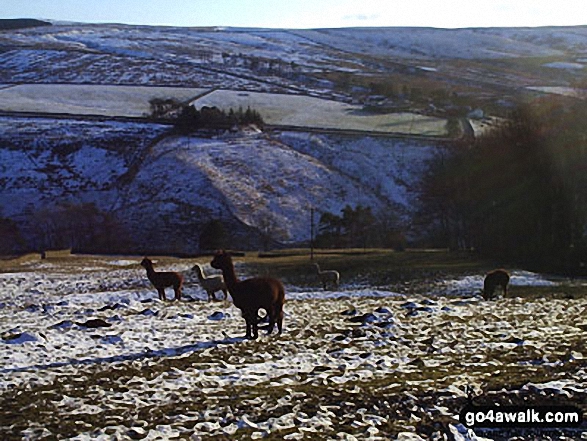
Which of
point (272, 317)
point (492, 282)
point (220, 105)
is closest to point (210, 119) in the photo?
point (220, 105)

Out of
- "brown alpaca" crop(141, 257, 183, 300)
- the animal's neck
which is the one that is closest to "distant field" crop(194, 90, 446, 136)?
"brown alpaca" crop(141, 257, 183, 300)

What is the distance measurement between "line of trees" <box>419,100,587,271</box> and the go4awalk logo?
34076mm

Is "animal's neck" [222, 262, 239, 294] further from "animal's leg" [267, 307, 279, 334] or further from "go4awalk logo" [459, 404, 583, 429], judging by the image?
"go4awalk logo" [459, 404, 583, 429]

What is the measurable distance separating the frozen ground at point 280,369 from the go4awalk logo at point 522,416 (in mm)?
260

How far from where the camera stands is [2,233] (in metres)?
78.9

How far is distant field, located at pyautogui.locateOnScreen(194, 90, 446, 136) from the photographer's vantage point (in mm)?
114062

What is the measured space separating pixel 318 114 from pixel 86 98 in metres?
45.4

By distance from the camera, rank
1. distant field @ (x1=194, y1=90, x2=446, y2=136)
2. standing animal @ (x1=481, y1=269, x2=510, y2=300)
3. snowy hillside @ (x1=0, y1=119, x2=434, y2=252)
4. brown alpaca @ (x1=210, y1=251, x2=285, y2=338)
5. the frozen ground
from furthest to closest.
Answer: distant field @ (x1=194, y1=90, x2=446, y2=136)
snowy hillside @ (x1=0, y1=119, x2=434, y2=252)
standing animal @ (x1=481, y1=269, x2=510, y2=300)
brown alpaca @ (x1=210, y1=251, x2=285, y2=338)
the frozen ground

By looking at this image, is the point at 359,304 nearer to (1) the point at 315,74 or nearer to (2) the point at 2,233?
(2) the point at 2,233

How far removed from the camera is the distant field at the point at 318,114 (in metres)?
114

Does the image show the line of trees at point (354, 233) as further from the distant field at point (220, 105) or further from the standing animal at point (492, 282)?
the standing animal at point (492, 282)

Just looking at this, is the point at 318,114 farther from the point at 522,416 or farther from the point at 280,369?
the point at 522,416

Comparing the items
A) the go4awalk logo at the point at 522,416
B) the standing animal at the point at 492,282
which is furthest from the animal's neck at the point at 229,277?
the standing animal at the point at 492,282

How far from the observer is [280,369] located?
13.0 m
